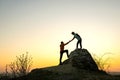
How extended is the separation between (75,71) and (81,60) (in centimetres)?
273

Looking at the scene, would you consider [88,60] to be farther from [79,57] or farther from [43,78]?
[43,78]

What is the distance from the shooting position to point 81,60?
26.7 m

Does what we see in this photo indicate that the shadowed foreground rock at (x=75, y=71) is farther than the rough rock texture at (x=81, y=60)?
No

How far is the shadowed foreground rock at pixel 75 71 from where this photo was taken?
2336 centimetres

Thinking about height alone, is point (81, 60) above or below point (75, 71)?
above

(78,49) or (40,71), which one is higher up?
(78,49)

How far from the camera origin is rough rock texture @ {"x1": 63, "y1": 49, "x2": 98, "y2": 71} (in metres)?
26.4

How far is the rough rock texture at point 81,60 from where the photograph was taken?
2636 cm

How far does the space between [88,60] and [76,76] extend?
4371 millimetres

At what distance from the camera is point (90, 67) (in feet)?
87.8

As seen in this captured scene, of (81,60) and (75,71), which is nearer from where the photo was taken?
(75,71)

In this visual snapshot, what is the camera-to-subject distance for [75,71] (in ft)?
79.8

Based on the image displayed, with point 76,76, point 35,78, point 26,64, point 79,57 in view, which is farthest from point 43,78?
point 26,64

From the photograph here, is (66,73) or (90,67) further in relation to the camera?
(90,67)
